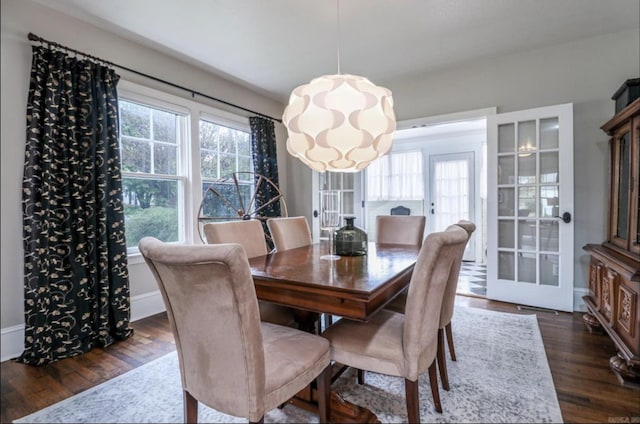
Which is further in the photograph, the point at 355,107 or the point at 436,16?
the point at 436,16

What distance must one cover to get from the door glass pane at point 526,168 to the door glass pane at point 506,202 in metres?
0.15

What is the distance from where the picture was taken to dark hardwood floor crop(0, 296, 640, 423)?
159 cm

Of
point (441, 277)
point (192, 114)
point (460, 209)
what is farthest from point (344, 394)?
point (460, 209)

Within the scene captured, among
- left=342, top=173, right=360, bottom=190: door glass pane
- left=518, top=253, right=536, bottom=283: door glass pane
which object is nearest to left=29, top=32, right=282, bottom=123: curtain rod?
left=342, top=173, right=360, bottom=190: door glass pane

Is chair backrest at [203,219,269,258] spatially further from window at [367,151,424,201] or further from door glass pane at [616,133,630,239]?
window at [367,151,424,201]

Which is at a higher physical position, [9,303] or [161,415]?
[9,303]

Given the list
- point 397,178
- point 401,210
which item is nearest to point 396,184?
point 397,178

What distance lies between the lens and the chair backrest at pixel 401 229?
9.10 feet

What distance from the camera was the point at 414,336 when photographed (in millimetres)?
1310

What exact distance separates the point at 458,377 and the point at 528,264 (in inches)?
75.8

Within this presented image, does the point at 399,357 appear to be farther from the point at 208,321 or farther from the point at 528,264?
the point at 528,264

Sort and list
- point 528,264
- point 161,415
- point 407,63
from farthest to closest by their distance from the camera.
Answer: point 407,63 < point 528,264 < point 161,415

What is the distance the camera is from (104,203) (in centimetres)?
248

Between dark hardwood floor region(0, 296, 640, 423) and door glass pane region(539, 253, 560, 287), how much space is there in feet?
1.37
